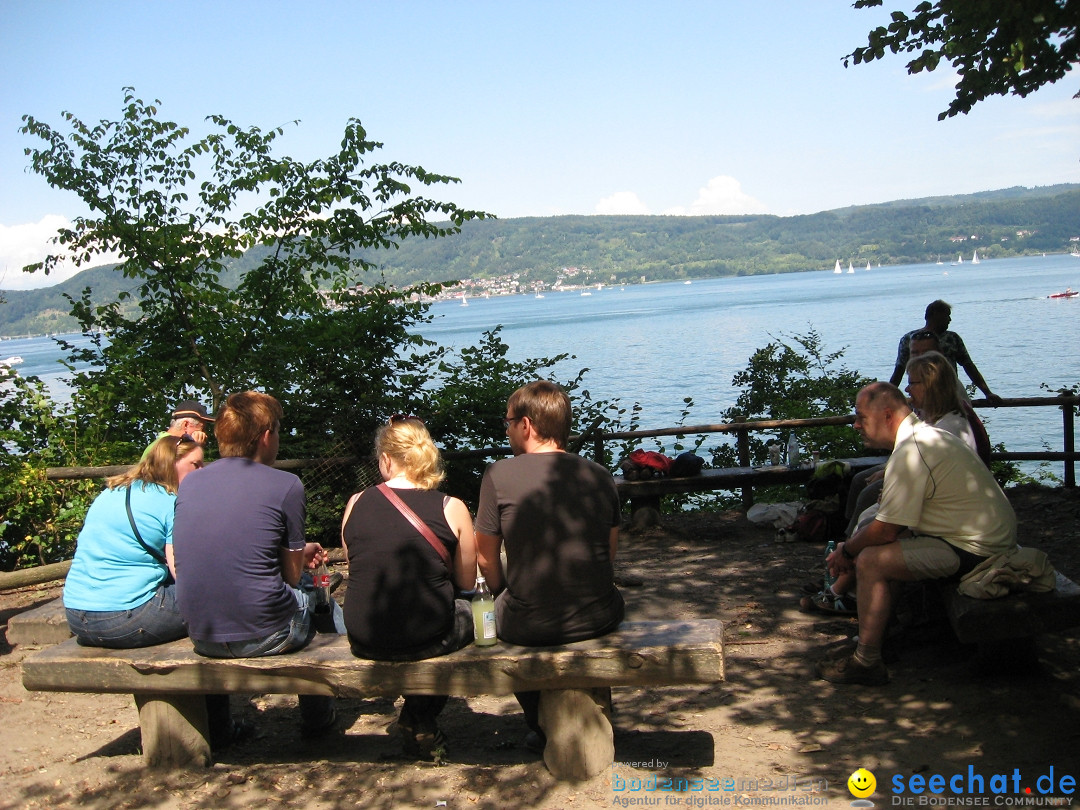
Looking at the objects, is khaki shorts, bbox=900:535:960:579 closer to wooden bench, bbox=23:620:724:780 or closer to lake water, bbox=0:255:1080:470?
wooden bench, bbox=23:620:724:780

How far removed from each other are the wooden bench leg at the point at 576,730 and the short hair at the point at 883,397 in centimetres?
177

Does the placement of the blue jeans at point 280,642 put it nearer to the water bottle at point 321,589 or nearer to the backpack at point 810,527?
the water bottle at point 321,589

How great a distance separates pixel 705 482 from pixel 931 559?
13.1ft

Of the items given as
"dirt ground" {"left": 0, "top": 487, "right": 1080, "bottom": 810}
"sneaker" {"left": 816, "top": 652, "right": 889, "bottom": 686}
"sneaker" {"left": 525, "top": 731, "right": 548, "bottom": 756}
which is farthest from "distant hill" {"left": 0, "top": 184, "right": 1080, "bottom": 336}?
"sneaker" {"left": 525, "top": 731, "right": 548, "bottom": 756}

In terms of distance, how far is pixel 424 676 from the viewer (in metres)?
3.24

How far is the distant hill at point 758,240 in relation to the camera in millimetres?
132500

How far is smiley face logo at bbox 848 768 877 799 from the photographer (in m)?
3.06

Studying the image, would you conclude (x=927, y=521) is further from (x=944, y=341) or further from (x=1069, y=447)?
(x=1069, y=447)

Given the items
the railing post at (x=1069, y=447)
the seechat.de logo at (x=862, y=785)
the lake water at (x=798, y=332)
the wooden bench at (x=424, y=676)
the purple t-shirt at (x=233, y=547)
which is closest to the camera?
the seechat.de logo at (x=862, y=785)

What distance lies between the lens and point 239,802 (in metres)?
3.32

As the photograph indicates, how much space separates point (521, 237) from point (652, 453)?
12633 cm

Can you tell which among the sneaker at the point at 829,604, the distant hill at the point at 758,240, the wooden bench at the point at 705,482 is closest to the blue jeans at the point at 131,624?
the sneaker at the point at 829,604

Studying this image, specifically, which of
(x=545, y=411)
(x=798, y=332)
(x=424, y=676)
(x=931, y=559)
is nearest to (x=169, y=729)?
(x=424, y=676)

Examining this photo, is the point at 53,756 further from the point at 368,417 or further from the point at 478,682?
the point at 368,417
